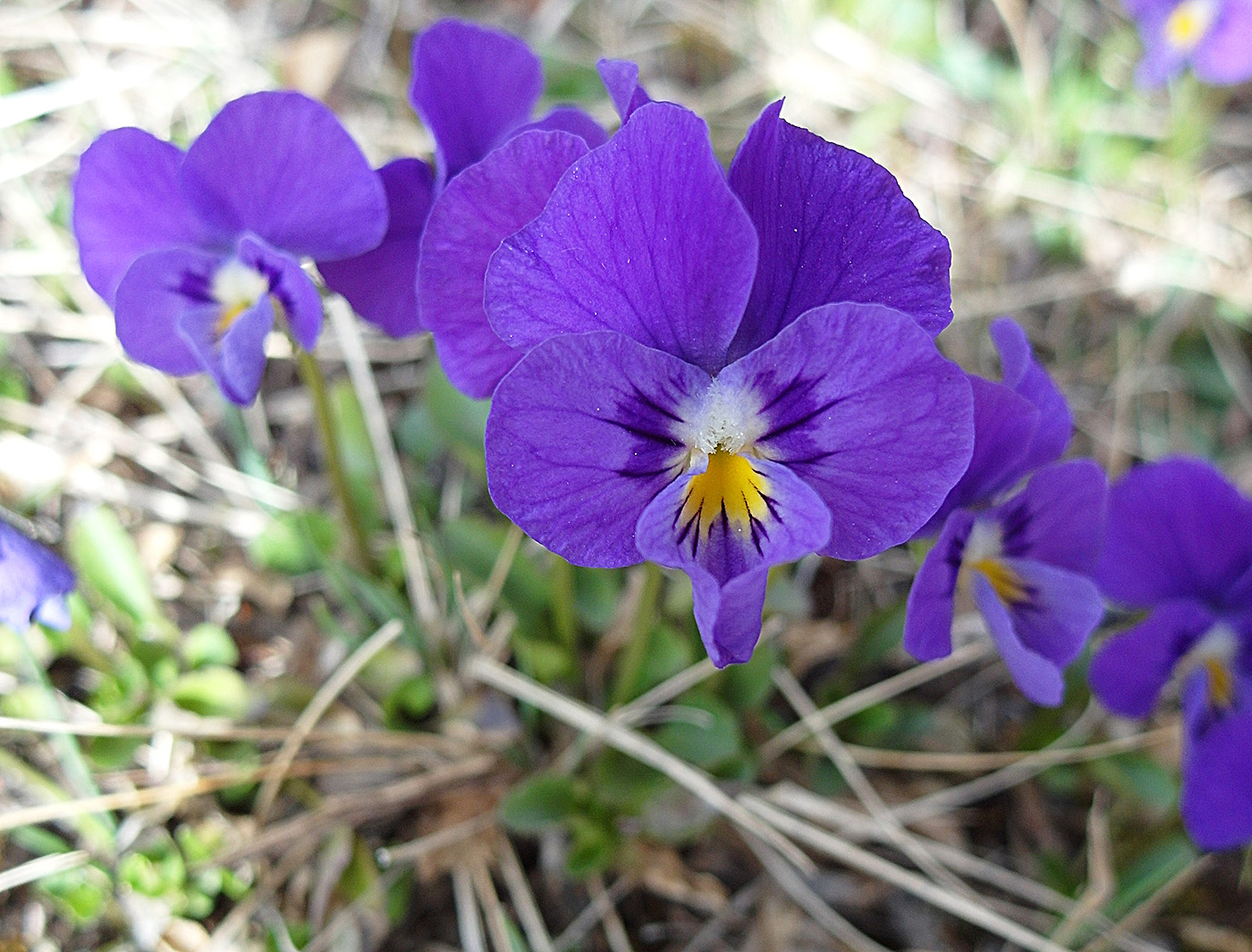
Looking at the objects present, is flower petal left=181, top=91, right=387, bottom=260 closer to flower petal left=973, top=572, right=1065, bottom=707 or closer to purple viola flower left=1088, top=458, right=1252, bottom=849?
flower petal left=973, top=572, right=1065, bottom=707

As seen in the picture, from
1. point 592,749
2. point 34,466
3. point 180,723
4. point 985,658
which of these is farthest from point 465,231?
point 985,658

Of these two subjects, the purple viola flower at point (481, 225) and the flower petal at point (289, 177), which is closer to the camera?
the purple viola flower at point (481, 225)

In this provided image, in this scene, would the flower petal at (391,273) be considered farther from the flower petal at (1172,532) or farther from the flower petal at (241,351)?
the flower petal at (1172,532)

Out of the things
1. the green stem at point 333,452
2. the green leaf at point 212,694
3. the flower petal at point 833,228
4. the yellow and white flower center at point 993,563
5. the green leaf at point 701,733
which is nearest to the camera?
the flower petal at point 833,228

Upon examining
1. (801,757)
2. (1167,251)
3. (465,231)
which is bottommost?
(801,757)

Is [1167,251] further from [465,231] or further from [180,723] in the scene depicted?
[180,723]

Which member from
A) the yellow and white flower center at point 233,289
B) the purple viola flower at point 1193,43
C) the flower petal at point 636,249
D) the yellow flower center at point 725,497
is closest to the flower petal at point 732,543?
the yellow flower center at point 725,497
